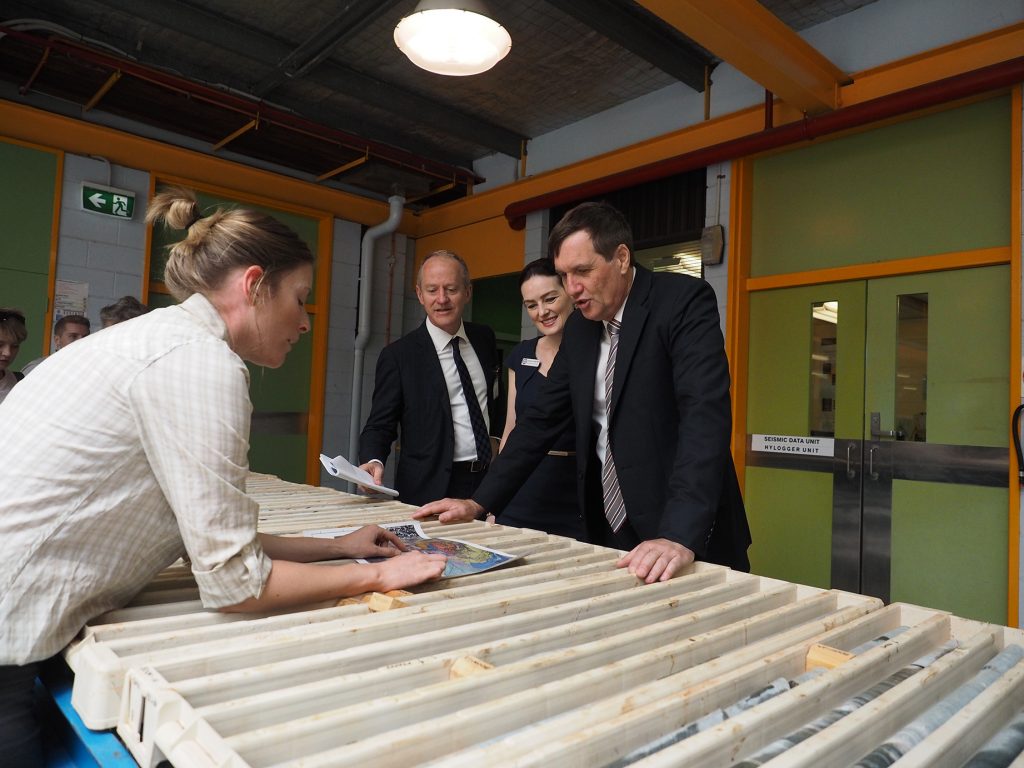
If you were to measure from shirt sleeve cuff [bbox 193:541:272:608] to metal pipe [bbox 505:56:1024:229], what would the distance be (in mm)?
4000

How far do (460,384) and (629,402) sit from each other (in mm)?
1220

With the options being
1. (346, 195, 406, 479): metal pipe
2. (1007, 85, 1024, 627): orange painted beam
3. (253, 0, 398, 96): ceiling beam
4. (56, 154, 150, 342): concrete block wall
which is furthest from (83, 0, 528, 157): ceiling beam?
(1007, 85, 1024, 627): orange painted beam

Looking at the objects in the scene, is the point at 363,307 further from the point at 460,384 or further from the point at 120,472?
the point at 120,472

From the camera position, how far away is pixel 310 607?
3.55ft

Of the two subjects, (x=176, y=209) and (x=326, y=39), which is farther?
(x=326, y=39)

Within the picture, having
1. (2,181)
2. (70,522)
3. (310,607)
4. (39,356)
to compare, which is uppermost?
(2,181)

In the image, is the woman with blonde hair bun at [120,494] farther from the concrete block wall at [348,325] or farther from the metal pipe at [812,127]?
the concrete block wall at [348,325]

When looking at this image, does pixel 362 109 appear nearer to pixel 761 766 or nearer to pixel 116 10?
pixel 116 10

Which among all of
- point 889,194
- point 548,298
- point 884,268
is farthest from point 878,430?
point 548,298

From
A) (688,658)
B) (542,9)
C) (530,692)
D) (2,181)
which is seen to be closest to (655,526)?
(688,658)

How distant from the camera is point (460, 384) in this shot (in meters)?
2.99

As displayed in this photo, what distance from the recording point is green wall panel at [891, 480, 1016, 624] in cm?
352

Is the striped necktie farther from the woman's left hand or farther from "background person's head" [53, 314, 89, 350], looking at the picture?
"background person's head" [53, 314, 89, 350]

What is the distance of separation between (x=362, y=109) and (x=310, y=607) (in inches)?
215
